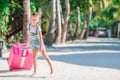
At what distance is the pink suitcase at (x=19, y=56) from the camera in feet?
39.9

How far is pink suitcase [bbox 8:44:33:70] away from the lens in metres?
12.2

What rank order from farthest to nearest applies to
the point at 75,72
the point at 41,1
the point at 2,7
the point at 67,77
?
the point at 41,1
the point at 2,7
the point at 75,72
the point at 67,77

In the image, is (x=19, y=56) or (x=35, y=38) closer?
(x=35, y=38)

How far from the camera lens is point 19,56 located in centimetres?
1216

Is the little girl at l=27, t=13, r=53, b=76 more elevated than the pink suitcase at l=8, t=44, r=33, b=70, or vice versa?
the little girl at l=27, t=13, r=53, b=76

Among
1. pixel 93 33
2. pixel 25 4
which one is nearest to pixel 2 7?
pixel 25 4

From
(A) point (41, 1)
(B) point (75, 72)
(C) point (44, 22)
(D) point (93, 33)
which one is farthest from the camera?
(D) point (93, 33)

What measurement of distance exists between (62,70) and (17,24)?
25033 millimetres

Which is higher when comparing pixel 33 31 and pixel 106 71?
pixel 33 31

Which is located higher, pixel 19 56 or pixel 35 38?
pixel 35 38

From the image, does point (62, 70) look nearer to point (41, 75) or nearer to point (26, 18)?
point (41, 75)

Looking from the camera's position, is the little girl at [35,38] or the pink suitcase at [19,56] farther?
the pink suitcase at [19,56]

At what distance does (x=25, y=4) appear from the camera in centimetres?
2298

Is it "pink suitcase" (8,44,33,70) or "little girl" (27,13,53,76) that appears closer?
"little girl" (27,13,53,76)
